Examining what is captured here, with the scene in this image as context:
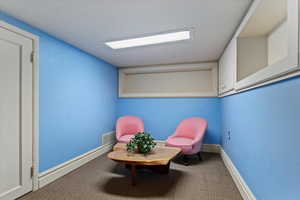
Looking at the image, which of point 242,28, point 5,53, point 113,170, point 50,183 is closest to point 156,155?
point 113,170

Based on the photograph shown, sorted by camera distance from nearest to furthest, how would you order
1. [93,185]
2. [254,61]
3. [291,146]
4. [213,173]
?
[291,146]
[254,61]
[93,185]
[213,173]

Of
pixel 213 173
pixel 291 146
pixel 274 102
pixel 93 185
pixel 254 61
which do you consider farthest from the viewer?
pixel 213 173

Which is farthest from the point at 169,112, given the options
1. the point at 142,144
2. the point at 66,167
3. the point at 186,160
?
the point at 66,167

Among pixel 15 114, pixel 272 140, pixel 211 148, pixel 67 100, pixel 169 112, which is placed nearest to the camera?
pixel 272 140

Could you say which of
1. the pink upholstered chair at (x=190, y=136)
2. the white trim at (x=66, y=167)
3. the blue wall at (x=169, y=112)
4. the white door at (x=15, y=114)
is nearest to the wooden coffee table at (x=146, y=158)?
the pink upholstered chair at (x=190, y=136)

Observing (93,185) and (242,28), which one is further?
(93,185)

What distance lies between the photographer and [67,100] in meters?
2.64

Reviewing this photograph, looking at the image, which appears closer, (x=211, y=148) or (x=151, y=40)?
(x=151, y=40)

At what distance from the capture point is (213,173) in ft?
8.59

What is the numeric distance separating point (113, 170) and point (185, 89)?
251cm

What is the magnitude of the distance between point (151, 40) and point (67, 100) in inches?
65.8

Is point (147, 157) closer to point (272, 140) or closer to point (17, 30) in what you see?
point (272, 140)

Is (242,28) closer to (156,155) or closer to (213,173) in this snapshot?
(156,155)

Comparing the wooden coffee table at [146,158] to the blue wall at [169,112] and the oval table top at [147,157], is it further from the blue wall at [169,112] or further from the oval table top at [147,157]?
the blue wall at [169,112]
